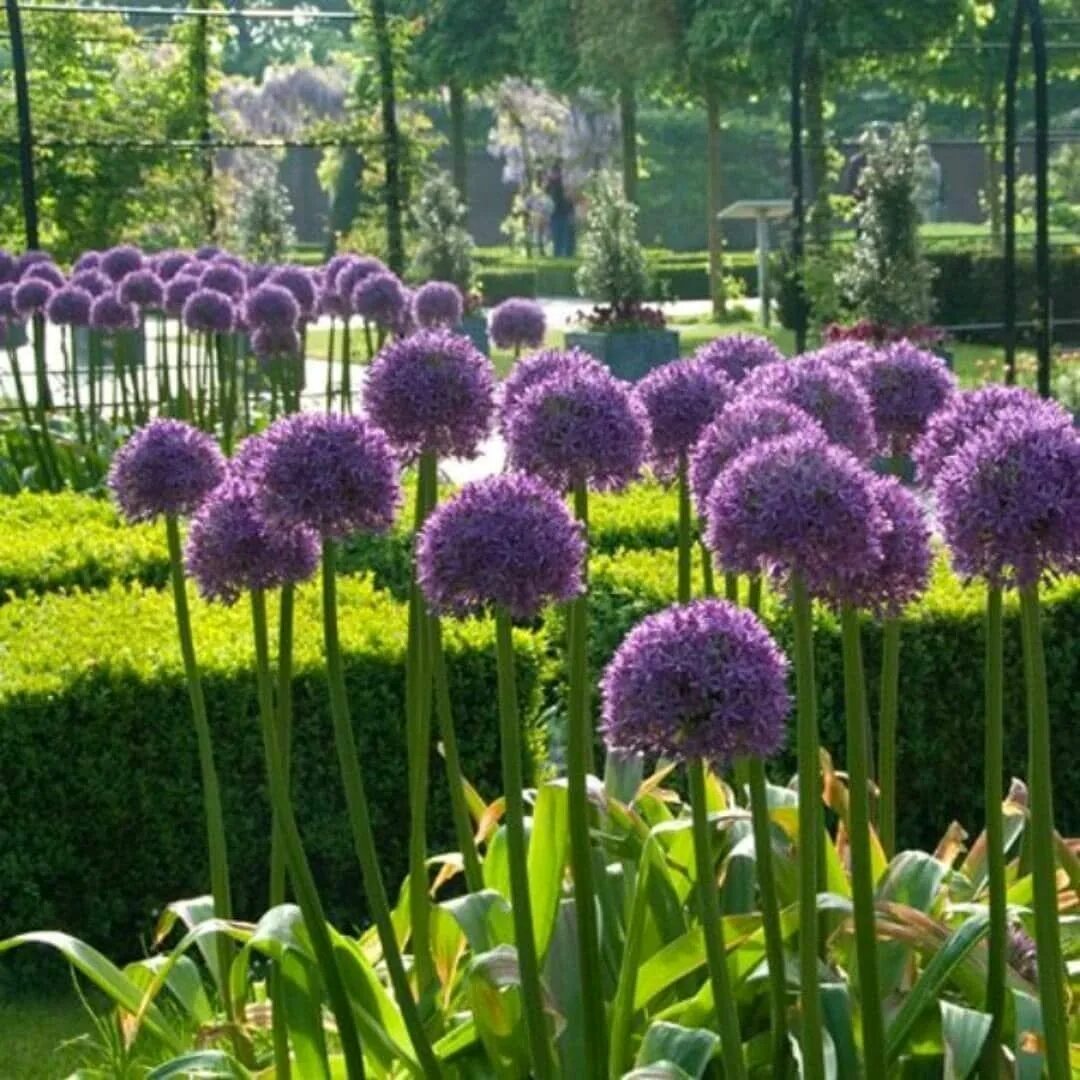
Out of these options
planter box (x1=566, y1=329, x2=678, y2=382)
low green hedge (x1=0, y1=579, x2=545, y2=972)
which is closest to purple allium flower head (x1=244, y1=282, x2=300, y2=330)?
low green hedge (x1=0, y1=579, x2=545, y2=972)

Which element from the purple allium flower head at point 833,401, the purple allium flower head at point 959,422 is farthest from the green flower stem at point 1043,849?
the purple allium flower head at point 833,401

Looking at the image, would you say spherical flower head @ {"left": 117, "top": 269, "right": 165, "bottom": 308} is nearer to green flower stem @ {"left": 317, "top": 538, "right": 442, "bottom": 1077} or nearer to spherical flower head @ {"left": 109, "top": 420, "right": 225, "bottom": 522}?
spherical flower head @ {"left": 109, "top": 420, "right": 225, "bottom": 522}

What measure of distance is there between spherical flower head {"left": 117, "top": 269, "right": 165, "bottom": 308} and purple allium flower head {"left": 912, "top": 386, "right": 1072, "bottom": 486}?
7.46m

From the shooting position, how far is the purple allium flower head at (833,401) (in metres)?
3.46

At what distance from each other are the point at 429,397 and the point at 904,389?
0.87 meters

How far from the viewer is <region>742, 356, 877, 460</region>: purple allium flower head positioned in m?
3.46

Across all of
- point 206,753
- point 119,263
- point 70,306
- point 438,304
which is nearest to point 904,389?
point 206,753

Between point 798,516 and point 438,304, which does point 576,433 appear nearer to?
point 798,516

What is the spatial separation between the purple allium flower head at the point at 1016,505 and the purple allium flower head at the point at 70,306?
26.9ft

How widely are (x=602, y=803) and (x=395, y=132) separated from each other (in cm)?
1233

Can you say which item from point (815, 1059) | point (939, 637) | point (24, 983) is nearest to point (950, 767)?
point (939, 637)

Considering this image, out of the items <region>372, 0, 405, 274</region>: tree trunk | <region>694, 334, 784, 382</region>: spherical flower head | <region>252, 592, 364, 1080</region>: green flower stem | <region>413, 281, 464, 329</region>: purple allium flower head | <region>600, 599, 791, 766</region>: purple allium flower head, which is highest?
<region>372, 0, 405, 274</region>: tree trunk

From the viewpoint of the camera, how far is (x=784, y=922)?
3393mm

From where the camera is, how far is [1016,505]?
2.57 metres
